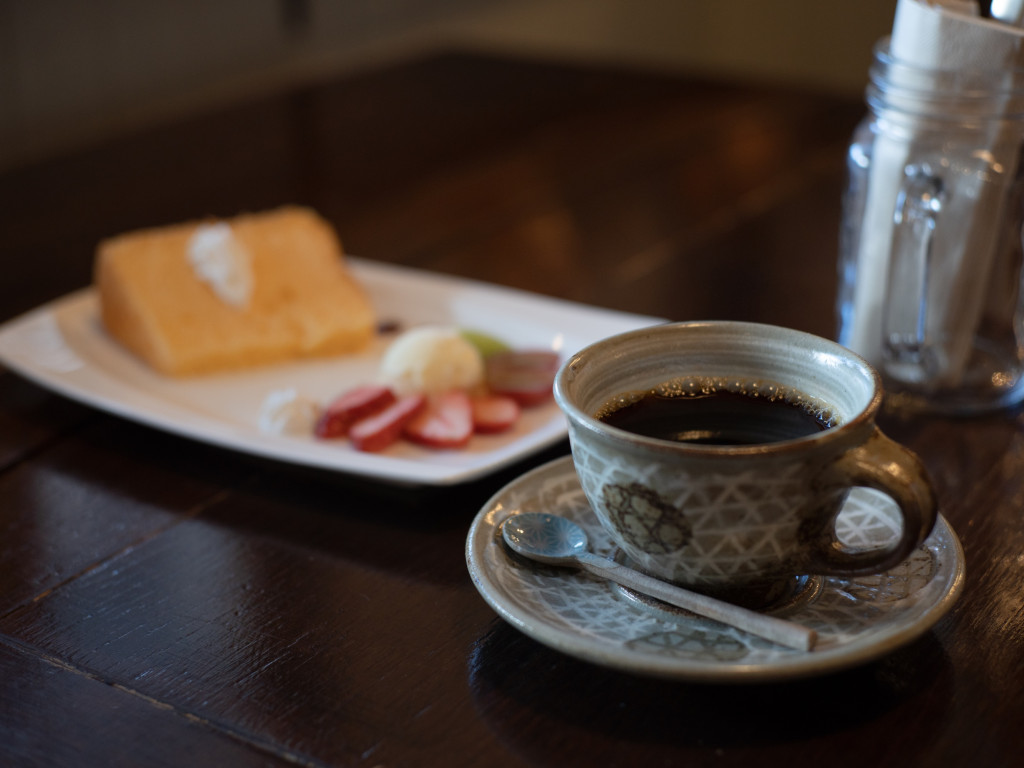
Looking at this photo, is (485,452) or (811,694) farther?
(485,452)

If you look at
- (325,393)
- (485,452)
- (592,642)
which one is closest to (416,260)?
(325,393)

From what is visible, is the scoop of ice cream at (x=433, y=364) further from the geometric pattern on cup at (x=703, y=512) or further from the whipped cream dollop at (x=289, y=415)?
the geometric pattern on cup at (x=703, y=512)

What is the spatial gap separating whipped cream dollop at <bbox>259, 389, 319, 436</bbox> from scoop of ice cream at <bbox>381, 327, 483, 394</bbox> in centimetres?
8

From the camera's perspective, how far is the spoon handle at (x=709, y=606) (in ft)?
1.66

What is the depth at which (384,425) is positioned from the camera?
0.83m

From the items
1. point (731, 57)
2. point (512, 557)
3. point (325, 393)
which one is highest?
point (512, 557)

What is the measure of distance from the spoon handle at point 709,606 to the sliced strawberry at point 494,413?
28 centimetres

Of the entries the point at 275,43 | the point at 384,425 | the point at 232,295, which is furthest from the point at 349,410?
the point at 275,43

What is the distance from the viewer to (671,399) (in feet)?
2.02

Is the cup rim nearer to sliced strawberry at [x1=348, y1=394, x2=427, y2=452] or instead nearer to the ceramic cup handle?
the ceramic cup handle

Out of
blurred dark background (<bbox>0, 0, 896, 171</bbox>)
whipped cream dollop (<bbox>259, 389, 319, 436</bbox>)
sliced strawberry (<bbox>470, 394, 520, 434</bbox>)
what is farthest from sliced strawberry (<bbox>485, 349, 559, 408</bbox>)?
blurred dark background (<bbox>0, 0, 896, 171</bbox>)

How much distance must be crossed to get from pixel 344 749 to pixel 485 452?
354 millimetres

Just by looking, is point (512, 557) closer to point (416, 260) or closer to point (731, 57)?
point (416, 260)

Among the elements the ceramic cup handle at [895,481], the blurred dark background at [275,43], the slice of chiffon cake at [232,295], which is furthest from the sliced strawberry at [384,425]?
the blurred dark background at [275,43]
